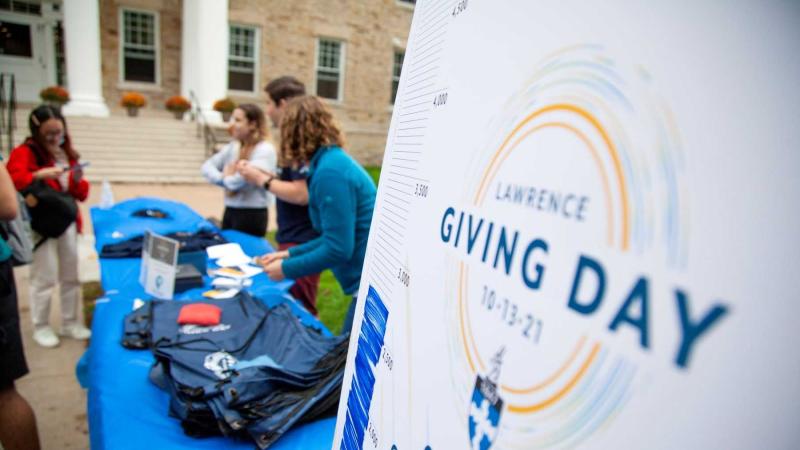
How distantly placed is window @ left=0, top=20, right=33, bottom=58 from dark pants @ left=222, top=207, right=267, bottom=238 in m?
13.8

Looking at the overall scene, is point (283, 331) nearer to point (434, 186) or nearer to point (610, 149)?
point (434, 186)

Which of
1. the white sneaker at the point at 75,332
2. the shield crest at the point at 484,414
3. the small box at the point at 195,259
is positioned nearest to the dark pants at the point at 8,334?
the small box at the point at 195,259

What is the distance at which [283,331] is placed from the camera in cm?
200

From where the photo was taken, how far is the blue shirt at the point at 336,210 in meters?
2.14

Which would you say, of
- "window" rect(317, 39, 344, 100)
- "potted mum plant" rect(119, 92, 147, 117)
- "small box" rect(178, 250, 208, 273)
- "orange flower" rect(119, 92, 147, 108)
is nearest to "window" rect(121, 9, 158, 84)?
"potted mum plant" rect(119, 92, 147, 117)

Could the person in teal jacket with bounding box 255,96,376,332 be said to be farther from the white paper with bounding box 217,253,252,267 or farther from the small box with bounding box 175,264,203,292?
the white paper with bounding box 217,253,252,267

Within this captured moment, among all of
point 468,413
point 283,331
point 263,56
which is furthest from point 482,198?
point 263,56

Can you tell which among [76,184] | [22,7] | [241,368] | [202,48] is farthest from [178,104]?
[241,368]

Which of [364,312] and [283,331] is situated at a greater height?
[364,312]

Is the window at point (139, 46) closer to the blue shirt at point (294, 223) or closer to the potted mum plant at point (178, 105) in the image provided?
the potted mum plant at point (178, 105)

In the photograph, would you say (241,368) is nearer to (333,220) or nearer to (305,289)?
(333,220)

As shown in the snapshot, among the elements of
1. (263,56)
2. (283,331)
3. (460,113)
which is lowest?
(283,331)

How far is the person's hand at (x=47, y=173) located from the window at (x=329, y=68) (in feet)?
40.5

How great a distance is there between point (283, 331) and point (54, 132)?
2585mm
